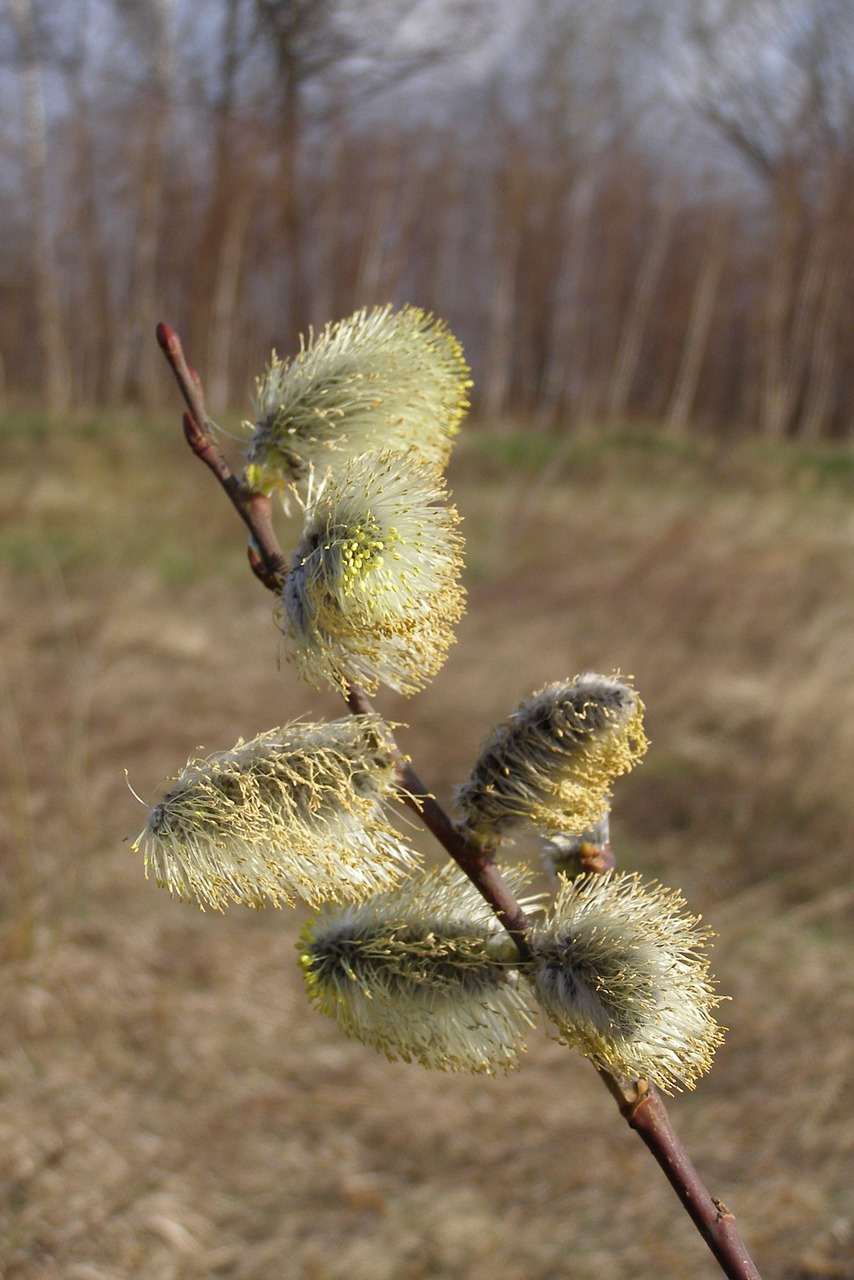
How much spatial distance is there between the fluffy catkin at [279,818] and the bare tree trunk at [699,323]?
11.5 m

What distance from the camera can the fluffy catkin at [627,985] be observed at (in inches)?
32.1

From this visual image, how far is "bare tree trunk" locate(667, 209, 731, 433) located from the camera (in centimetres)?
1189

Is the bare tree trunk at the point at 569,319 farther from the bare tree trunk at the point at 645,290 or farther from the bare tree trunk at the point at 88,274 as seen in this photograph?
the bare tree trunk at the point at 88,274

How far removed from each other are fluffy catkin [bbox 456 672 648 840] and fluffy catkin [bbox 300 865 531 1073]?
99 mm

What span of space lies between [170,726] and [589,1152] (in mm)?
3314

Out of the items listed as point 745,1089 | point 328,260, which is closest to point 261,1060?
point 745,1089

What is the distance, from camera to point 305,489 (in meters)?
0.98

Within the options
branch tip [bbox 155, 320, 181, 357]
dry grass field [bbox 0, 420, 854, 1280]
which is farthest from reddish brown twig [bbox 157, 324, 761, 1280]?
dry grass field [bbox 0, 420, 854, 1280]

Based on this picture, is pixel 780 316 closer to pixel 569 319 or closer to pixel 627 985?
pixel 569 319

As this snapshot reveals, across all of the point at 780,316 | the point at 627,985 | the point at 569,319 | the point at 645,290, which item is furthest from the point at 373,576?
the point at 780,316

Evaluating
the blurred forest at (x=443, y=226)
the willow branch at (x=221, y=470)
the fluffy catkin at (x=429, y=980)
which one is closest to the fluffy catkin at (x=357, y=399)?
the willow branch at (x=221, y=470)

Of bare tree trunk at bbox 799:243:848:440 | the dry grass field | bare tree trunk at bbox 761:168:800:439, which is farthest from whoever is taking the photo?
bare tree trunk at bbox 761:168:800:439

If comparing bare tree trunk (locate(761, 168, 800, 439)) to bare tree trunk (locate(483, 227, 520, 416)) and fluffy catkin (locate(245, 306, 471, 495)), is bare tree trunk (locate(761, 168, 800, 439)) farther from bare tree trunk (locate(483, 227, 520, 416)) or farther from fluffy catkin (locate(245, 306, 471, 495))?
fluffy catkin (locate(245, 306, 471, 495))

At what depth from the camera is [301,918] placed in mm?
4578
